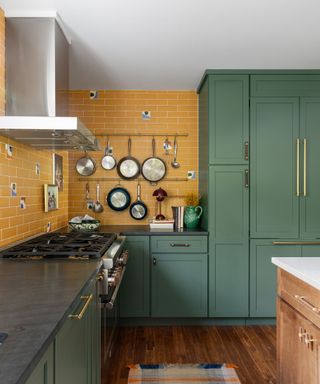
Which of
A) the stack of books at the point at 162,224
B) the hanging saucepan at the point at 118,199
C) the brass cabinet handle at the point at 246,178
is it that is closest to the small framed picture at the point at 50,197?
the hanging saucepan at the point at 118,199

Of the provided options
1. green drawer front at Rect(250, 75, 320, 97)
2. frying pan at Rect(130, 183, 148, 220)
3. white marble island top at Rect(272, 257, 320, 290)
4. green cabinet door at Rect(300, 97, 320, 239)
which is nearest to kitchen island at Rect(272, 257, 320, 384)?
white marble island top at Rect(272, 257, 320, 290)

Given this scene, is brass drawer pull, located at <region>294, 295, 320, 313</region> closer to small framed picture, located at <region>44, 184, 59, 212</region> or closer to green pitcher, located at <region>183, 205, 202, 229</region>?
green pitcher, located at <region>183, 205, 202, 229</region>

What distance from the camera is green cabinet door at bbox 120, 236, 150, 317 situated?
308 cm

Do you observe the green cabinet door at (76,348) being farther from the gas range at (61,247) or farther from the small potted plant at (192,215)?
the small potted plant at (192,215)

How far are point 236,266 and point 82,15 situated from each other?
2380 millimetres

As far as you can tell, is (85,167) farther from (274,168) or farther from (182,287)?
(274,168)

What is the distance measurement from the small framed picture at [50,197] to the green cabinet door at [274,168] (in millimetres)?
1810

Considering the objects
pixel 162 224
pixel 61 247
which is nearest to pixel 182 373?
pixel 61 247

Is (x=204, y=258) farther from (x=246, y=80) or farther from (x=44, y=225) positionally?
(x=246, y=80)

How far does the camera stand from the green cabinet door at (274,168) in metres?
3.09

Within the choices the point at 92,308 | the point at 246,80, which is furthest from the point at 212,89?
the point at 92,308

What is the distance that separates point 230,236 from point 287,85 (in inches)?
58.7

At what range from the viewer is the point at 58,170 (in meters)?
3.22

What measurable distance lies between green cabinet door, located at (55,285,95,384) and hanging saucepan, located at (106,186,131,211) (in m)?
2.01
